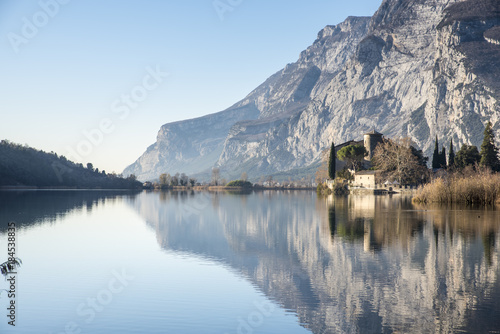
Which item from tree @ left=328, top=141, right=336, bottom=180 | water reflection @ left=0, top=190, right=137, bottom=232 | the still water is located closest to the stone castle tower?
tree @ left=328, top=141, right=336, bottom=180

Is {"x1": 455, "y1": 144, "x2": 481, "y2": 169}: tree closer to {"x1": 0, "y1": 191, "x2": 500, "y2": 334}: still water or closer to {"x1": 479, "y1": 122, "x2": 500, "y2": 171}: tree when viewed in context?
{"x1": 479, "y1": 122, "x2": 500, "y2": 171}: tree

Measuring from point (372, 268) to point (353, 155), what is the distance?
280 ft

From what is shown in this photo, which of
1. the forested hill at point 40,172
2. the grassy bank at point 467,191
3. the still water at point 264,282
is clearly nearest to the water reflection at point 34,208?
the still water at point 264,282

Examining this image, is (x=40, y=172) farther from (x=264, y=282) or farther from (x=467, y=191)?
(x=264, y=282)

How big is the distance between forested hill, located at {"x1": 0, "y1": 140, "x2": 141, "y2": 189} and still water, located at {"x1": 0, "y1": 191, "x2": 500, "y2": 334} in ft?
431

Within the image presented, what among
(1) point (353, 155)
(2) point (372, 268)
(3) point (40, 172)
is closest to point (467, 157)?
(1) point (353, 155)

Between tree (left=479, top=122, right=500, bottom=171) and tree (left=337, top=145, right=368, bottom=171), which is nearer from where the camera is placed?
tree (left=479, top=122, right=500, bottom=171)

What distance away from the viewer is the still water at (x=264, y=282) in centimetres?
1160

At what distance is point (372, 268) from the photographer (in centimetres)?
1680

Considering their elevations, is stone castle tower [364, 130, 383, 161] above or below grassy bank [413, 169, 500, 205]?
above

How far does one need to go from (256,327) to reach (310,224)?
21.9m

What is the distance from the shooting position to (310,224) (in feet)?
108

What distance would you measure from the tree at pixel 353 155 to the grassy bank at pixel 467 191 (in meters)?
49.0

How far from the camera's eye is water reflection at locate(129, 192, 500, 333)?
11.6 meters
